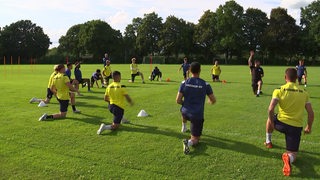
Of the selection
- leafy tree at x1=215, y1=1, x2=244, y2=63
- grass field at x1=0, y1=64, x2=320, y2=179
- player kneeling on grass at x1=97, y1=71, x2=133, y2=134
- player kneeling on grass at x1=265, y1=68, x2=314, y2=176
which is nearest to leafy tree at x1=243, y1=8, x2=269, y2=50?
leafy tree at x1=215, y1=1, x2=244, y2=63

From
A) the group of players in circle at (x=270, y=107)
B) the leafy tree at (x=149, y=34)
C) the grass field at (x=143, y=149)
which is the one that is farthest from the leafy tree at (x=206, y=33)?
the group of players in circle at (x=270, y=107)

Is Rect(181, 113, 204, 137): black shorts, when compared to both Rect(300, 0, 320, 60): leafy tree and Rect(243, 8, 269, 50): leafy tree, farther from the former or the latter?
Rect(243, 8, 269, 50): leafy tree

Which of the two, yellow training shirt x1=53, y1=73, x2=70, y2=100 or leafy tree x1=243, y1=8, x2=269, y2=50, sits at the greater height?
leafy tree x1=243, y1=8, x2=269, y2=50

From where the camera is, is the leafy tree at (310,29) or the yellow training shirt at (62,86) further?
the leafy tree at (310,29)

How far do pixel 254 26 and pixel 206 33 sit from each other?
40.2 feet

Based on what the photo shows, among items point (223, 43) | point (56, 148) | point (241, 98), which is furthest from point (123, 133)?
point (223, 43)

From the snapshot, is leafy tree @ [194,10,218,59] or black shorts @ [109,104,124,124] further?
leafy tree @ [194,10,218,59]

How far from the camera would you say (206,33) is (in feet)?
285

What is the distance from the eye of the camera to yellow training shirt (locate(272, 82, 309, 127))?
6723 mm

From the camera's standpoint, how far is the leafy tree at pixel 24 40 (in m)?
97.2

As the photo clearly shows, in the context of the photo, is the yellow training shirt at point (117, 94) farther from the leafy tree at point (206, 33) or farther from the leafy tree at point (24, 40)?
the leafy tree at point (24, 40)

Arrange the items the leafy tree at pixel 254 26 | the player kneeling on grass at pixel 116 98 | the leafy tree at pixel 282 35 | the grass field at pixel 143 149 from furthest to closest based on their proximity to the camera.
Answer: the leafy tree at pixel 254 26 < the leafy tree at pixel 282 35 < the player kneeling on grass at pixel 116 98 < the grass field at pixel 143 149

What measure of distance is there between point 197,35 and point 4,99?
77279mm

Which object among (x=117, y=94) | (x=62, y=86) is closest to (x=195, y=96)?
(x=117, y=94)
